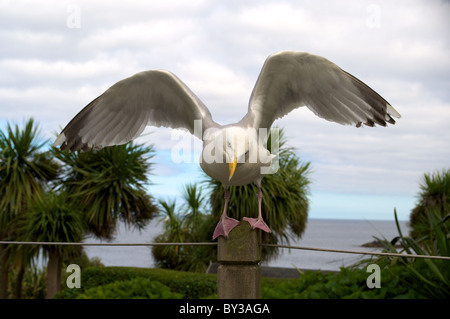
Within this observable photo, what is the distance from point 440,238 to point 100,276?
736cm

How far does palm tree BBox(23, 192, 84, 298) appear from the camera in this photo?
34.6 ft

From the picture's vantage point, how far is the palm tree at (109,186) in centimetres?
1234

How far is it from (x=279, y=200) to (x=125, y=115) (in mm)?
8945

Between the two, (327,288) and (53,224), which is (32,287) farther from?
(327,288)

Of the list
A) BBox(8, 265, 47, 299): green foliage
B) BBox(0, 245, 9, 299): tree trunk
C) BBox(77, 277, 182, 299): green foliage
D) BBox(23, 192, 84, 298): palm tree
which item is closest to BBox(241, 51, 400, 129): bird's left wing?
BBox(77, 277, 182, 299): green foliage

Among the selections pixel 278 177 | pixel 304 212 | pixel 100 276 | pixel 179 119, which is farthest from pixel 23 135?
pixel 179 119

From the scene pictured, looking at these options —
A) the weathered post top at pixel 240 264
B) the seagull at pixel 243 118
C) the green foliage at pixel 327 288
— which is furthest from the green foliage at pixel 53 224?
the weathered post top at pixel 240 264

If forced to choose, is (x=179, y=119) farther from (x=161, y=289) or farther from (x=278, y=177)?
(x=278, y=177)

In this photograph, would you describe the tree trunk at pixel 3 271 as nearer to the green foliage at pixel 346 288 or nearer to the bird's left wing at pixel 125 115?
the green foliage at pixel 346 288

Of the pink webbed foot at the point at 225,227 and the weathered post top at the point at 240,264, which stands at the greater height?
the pink webbed foot at the point at 225,227

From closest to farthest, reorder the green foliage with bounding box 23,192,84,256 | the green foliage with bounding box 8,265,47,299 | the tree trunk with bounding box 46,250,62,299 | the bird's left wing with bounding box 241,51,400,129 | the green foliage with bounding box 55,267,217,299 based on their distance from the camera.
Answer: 1. the bird's left wing with bounding box 241,51,400,129
2. the green foliage with bounding box 55,267,217,299
3. the green foliage with bounding box 23,192,84,256
4. the tree trunk with bounding box 46,250,62,299
5. the green foliage with bounding box 8,265,47,299

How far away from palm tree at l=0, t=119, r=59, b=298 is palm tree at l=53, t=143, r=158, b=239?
485mm

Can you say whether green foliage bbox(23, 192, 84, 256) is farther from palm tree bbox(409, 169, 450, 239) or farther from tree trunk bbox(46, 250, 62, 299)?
palm tree bbox(409, 169, 450, 239)

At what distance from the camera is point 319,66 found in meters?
3.38
